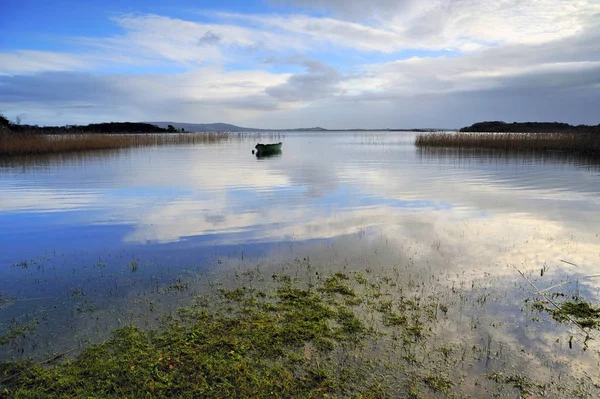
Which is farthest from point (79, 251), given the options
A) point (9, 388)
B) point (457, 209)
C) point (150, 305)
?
point (457, 209)

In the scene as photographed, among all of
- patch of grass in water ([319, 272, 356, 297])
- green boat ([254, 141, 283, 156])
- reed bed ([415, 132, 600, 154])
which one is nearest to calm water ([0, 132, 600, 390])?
patch of grass in water ([319, 272, 356, 297])

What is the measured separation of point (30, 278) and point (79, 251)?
165 centimetres

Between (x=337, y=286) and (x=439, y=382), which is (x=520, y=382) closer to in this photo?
(x=439, y=382)

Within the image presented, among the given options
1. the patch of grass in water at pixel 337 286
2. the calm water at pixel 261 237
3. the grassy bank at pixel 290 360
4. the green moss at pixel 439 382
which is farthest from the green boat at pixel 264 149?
the green moss at pixel 439 382

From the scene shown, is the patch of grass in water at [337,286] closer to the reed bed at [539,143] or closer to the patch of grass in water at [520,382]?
the patch of grass in water at [520,382]

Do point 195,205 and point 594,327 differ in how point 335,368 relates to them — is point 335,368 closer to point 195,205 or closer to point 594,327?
point 594,327

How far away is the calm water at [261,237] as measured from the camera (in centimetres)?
592

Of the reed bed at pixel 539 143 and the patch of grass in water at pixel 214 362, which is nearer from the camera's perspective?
the patch of grass in water at pixel 214 362

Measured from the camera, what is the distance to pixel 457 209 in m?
12.7

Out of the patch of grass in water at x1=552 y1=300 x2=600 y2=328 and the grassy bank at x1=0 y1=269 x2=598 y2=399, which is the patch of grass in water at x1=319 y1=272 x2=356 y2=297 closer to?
the grassy bank at x1=0 y1=269 x2=598 y2=399

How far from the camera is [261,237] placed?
376 inches

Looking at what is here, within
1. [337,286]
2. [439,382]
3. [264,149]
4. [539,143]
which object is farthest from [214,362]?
[539,143]

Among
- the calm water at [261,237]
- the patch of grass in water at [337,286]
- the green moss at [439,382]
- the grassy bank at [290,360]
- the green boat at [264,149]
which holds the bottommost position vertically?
the green moss at [439,382]

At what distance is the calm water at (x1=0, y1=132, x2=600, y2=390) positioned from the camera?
5.92 m
